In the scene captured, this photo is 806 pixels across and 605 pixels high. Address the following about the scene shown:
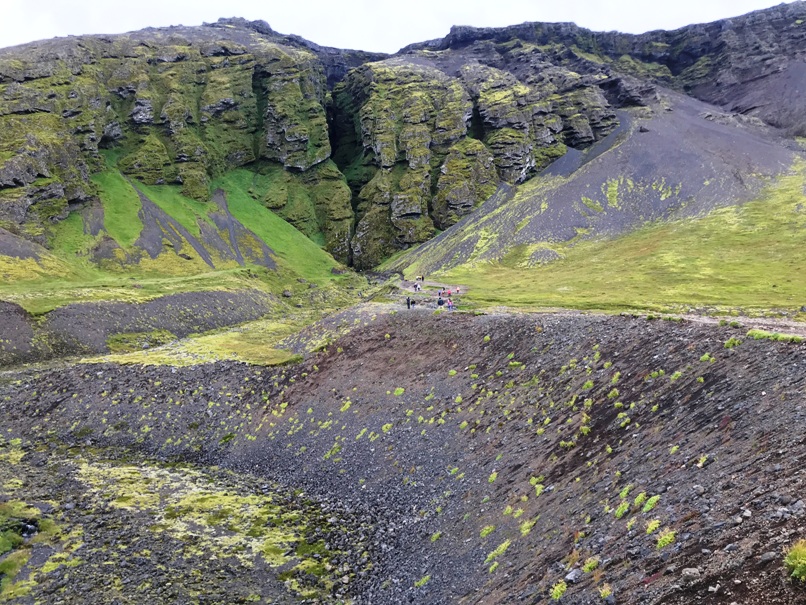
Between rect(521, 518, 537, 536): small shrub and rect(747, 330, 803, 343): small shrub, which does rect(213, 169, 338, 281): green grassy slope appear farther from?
rect(521, 518, 537, 536): small shrub

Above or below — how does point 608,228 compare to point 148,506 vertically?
above

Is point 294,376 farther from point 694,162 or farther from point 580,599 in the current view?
point 694,162

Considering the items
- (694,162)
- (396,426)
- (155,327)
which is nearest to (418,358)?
(396,426)

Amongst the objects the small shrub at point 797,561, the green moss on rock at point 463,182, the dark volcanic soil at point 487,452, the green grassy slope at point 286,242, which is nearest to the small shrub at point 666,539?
the dark volcanic soil at point 487,452

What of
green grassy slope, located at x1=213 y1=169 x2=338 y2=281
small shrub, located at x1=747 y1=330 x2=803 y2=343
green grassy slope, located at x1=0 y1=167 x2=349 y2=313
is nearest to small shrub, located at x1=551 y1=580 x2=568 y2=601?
small shrub, located at x1=747 y1=330 x2=803 y2=343

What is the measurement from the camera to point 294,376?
55.8 m

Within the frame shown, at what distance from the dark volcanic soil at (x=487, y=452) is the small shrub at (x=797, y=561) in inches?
11.8

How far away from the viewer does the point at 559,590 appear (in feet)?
59.5

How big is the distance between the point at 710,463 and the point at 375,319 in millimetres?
45794

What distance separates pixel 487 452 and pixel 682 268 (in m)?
83.4

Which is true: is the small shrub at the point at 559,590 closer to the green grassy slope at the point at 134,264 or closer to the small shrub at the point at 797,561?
the small shrub at the point at 797,561

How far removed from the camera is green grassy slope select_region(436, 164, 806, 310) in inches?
2835

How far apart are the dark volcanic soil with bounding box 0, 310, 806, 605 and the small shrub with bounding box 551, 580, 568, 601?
0.91ft

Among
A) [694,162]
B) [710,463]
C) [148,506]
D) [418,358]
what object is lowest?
[148,506]
